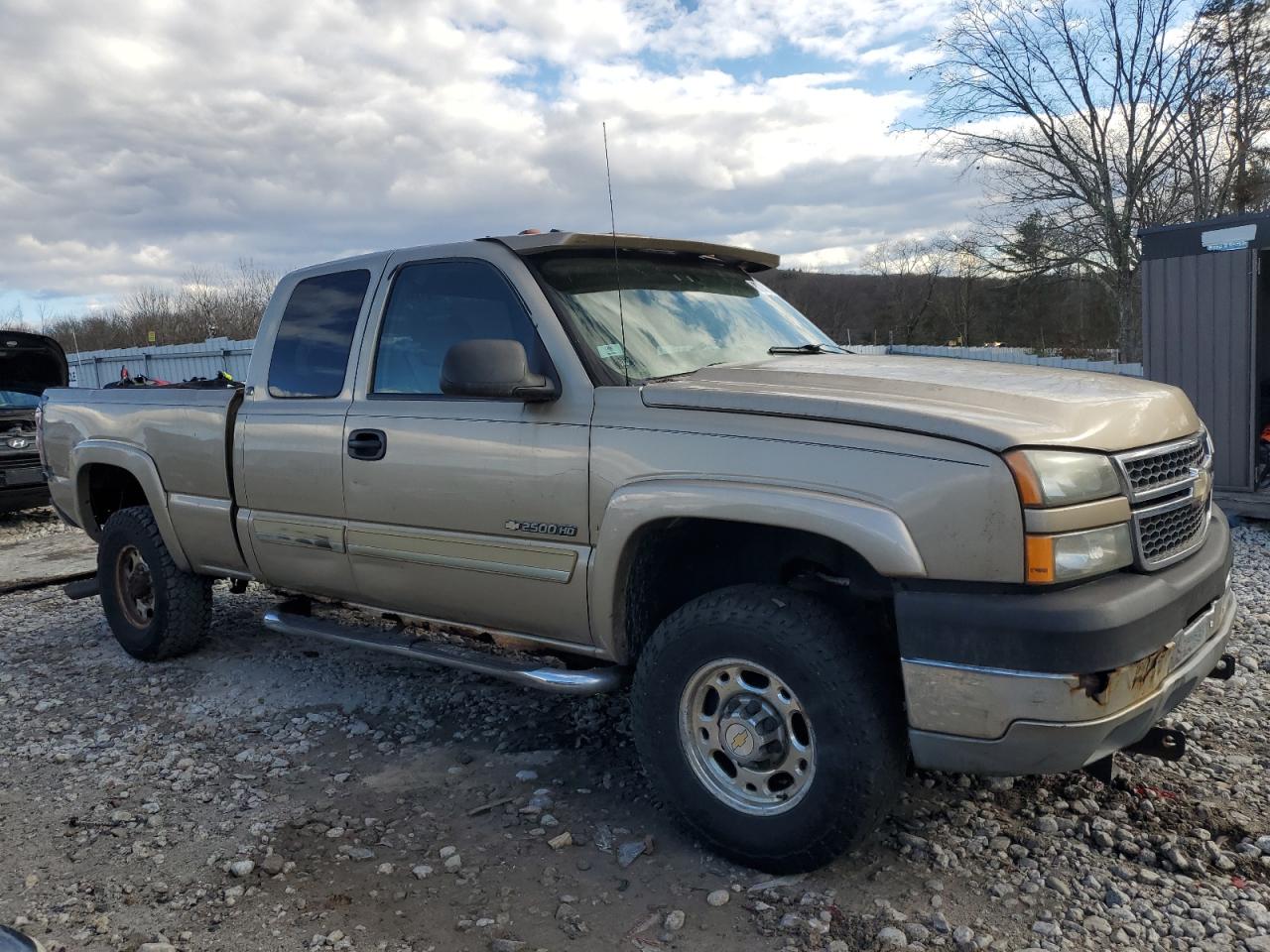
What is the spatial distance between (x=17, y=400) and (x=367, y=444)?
894cm

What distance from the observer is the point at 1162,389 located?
3152 mm

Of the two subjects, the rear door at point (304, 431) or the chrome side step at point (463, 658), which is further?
the rear door at point (304, 431)

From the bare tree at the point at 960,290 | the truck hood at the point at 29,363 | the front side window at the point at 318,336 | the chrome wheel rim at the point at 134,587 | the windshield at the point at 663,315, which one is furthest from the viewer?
the bare tree at the point at 960,290

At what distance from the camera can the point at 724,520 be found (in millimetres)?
2938

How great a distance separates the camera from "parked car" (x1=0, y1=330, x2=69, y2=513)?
10.0m

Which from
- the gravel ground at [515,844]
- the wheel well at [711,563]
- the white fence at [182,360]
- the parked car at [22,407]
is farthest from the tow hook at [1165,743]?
the white fence at [182,360]

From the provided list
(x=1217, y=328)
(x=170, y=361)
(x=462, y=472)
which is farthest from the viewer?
(x=170, y=361)

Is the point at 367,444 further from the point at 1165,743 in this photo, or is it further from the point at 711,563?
the point at 1165,743

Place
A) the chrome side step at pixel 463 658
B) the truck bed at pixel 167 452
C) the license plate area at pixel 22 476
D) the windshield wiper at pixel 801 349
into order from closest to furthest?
the chrome side step at pixel 463 658
the windshield wiper at pixel 801 349
the truck bed at pixel 167 452
the license plate area at pixel 22 476

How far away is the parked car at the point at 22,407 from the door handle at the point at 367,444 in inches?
296

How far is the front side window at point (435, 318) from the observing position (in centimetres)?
362

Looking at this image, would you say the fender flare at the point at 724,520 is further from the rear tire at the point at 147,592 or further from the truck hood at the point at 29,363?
the truck hood at the point at 29,363

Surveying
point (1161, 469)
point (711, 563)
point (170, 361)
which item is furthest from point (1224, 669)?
point (170, 361)

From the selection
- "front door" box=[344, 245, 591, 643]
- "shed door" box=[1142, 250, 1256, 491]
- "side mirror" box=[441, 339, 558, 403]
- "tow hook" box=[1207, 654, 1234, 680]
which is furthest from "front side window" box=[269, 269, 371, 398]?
"shed door" box=[1142, 250, 1256, 491]
